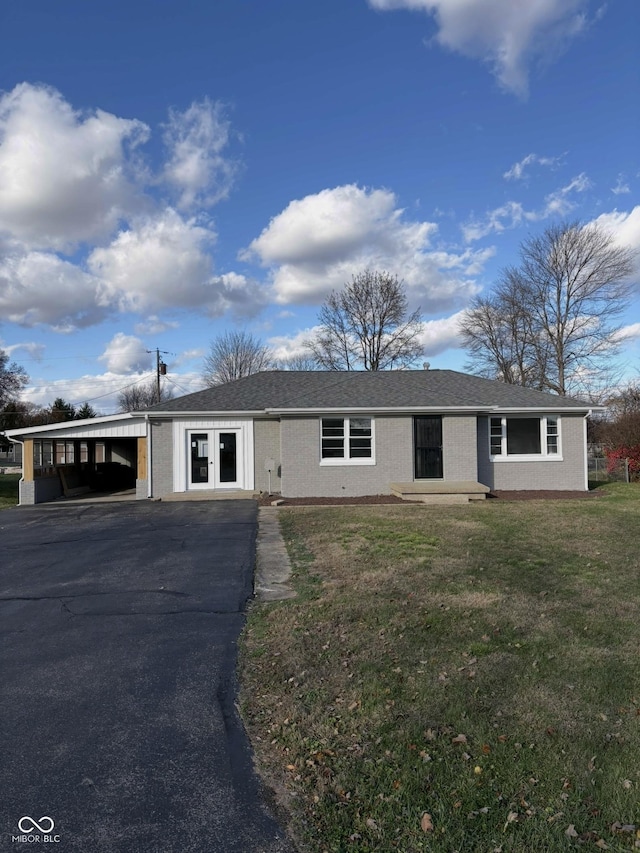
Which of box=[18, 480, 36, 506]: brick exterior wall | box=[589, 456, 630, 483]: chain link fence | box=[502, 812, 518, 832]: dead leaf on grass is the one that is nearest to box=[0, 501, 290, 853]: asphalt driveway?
box=[502, 812, 518, 832]: dead leaf on grass

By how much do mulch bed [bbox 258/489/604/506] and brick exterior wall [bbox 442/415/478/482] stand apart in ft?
3.44

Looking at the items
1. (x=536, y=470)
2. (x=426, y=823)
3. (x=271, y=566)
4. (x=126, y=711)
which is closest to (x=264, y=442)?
(x=536, y=470)

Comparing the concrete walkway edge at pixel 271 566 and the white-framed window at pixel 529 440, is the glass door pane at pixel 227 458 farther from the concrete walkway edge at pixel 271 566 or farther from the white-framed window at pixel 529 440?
the white-framed window at pixel 529 440

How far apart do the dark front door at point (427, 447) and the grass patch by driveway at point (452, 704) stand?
9428mm

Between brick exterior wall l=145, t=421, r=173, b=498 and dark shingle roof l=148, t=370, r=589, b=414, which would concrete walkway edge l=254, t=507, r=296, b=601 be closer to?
dark shingle roof l=148, t=370, r=589, b=414

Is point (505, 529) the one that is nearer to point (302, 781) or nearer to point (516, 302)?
point (302, 781)

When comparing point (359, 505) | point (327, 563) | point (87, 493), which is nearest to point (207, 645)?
point (327, 563)

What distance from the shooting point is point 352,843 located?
2.61 m

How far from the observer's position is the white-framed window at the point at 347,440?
57.5ft

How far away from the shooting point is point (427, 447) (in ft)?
57.8

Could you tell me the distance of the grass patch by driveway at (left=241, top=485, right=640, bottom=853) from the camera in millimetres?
2752

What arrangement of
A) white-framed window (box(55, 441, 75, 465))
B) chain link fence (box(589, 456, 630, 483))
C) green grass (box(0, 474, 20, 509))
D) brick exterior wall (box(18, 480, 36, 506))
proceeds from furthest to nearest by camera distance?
chain link fence (box(589, 456, 630, 483)) < white-framed window (box(55, 441, 75, 465)) < green grass (box(0, 474, 20, 509)) < brick exterior wall (box(18, 480, 36, 506))

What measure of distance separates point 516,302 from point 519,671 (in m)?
35.6

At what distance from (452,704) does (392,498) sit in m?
12.8
